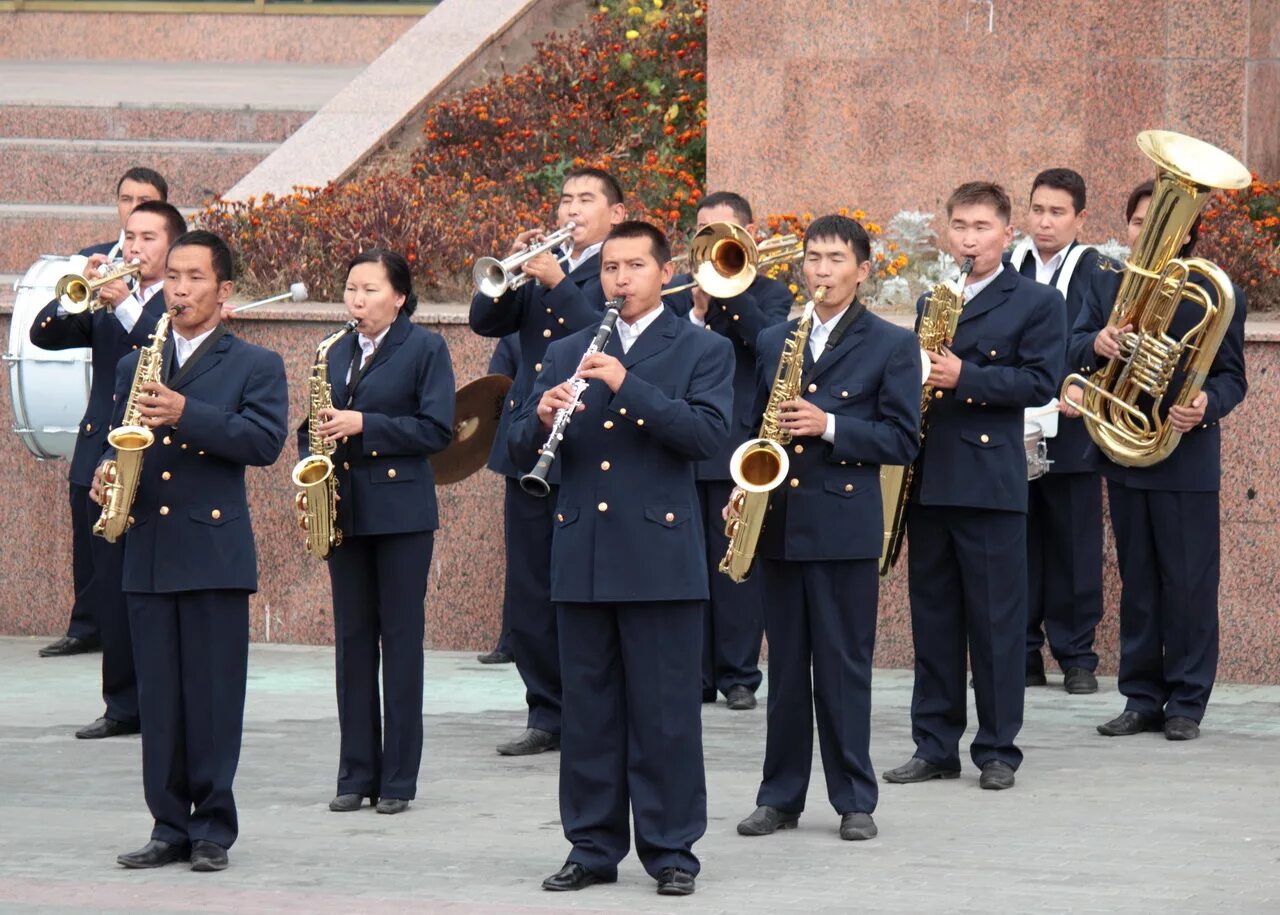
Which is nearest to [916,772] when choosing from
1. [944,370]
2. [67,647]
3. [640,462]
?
[944,370]

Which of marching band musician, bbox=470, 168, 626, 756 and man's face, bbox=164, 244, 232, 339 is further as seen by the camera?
marching band musician, bbox=470, 168, 626, 756

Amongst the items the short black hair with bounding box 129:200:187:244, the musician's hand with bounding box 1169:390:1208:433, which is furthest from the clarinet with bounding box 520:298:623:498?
the musician's hand with bounding box 1169:390:1208:433

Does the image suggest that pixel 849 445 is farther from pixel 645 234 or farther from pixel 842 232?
pixel 645 234

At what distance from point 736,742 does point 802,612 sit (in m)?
1.67

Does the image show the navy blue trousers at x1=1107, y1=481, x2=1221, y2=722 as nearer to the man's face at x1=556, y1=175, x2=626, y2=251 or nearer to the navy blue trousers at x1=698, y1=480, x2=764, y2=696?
the navy blue trousers at x1=698, y1=480, x2=764, y2=696

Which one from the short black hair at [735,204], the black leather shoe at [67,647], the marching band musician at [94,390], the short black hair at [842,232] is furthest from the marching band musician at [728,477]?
the black leather shoe at [67,647]

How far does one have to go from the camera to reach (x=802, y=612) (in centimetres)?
773

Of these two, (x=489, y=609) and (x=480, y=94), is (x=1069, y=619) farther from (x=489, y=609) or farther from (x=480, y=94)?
(x=480, y=94)

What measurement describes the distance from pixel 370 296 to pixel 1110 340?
2.90 metres

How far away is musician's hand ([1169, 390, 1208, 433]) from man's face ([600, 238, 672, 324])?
2.79 m

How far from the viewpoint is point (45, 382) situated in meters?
10.5

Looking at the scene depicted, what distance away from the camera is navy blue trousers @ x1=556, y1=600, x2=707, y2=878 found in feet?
23.0

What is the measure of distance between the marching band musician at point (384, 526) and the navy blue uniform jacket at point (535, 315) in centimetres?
97

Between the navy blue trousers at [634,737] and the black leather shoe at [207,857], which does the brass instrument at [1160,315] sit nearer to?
the navy blue trousers at [634,737]
